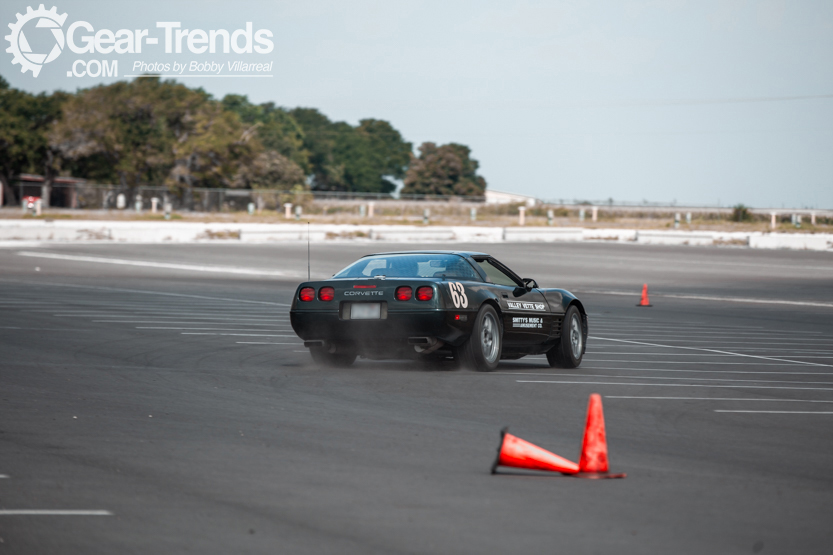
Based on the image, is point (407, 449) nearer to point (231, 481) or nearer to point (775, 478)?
point (231, 481)

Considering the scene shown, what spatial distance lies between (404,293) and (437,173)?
107 meters

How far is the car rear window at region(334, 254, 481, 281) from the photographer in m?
11.1

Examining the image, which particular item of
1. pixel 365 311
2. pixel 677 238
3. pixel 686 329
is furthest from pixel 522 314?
pixel 677 238

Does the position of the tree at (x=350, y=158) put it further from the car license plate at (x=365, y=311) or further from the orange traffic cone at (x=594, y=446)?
the orange traffic cone at (x=594, y=446)

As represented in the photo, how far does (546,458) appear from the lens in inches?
238

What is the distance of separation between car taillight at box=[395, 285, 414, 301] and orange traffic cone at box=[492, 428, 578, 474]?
14.7ft

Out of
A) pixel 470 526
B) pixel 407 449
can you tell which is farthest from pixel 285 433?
pixel 470 526

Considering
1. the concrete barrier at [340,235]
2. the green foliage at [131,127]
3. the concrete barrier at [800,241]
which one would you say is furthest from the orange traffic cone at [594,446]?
the green foliage at [131,127]

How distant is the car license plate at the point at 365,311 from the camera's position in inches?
414

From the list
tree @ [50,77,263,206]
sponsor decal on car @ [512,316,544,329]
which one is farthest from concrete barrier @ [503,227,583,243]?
sponsor decal on car @ [512,316,544,329]

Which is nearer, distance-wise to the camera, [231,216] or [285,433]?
[285,433]

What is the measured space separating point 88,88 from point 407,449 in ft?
244

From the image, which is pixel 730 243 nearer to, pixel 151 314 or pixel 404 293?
pixel 151 314

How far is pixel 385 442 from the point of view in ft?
22.9
